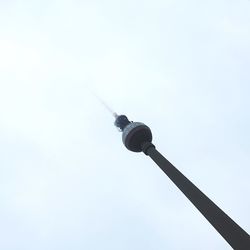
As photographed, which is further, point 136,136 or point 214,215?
point 136,136

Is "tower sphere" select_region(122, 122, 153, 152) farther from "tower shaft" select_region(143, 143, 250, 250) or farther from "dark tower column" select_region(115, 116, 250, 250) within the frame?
"tower shaft" select_region(143, 143, 250, 250)

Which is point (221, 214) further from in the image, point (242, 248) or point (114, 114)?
point (114, 114)

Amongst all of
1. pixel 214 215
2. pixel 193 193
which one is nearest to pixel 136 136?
pixel 193 193

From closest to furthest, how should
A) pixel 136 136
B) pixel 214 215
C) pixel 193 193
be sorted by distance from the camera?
pixel 214 215 → pixel 193 193 → pixel 136 136

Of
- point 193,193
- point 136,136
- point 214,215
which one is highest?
point 136,136

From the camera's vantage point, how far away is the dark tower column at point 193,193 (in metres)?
32.0

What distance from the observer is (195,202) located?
40219 millimetres

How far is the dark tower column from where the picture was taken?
1259 inches

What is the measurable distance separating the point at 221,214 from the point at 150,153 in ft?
70.0

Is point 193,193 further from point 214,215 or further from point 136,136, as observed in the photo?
point 136,136

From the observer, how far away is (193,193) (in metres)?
41.7

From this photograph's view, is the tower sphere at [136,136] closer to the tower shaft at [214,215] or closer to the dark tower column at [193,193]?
the dark tower column at [193,193]

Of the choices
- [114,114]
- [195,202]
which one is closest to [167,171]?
[195,202]

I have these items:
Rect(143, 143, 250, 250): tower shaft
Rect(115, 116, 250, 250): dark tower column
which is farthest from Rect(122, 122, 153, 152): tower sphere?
Rect(143, 143, 250, 250): tower shaft
